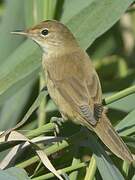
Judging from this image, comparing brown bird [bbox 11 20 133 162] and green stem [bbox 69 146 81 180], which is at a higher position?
brown bird [bbox 11 20 133 162]

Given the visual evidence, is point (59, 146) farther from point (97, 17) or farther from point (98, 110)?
point (97, 17)

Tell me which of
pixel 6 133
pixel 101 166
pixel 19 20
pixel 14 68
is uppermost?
pixel 19 20

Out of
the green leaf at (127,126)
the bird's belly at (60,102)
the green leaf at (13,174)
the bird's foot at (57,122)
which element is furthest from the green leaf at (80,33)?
the green leaf at (13,174)

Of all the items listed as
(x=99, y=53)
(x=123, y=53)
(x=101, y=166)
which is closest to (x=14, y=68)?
(x=101, y=166)

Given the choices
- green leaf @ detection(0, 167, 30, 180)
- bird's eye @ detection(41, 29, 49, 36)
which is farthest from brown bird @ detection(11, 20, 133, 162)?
green leaf @ detection(0, 167, 30, 180)

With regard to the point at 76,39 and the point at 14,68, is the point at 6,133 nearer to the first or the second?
the point at 14,68

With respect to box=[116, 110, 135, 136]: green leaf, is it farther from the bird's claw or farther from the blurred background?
the bird's claw
